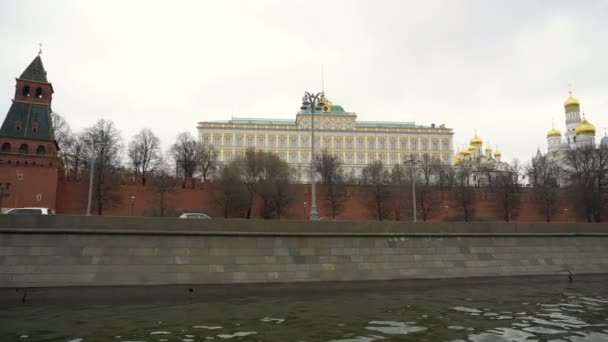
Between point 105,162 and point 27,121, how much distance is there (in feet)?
27.3

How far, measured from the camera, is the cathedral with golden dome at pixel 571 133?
83.4 m

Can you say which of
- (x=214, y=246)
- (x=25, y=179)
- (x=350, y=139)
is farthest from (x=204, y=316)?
(x=350, y=139)

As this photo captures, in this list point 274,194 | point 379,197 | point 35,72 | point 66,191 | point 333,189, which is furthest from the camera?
point 333,189

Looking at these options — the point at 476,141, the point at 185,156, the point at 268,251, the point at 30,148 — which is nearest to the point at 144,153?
the point at 185,156

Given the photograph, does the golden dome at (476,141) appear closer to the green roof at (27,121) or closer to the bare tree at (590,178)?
the bare tree at (590,178)

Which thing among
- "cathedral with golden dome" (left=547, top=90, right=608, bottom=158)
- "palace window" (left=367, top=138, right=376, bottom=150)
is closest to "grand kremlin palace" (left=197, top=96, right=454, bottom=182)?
"palace window" (left=367, top=138, right=376, bottom=150)

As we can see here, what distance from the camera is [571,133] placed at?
9206 centimetres

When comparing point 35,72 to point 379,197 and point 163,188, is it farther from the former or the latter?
point 379,197

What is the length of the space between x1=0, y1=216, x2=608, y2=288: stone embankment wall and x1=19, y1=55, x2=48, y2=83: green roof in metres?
35.6

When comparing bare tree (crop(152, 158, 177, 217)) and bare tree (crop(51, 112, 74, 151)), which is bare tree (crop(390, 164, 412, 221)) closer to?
bare tree (crop(152, 158, 177, 217))

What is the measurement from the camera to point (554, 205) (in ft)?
160

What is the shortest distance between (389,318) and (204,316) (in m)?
5.34

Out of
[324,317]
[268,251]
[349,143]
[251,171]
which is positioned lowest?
[324,317]

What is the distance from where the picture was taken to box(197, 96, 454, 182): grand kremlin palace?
315ft
